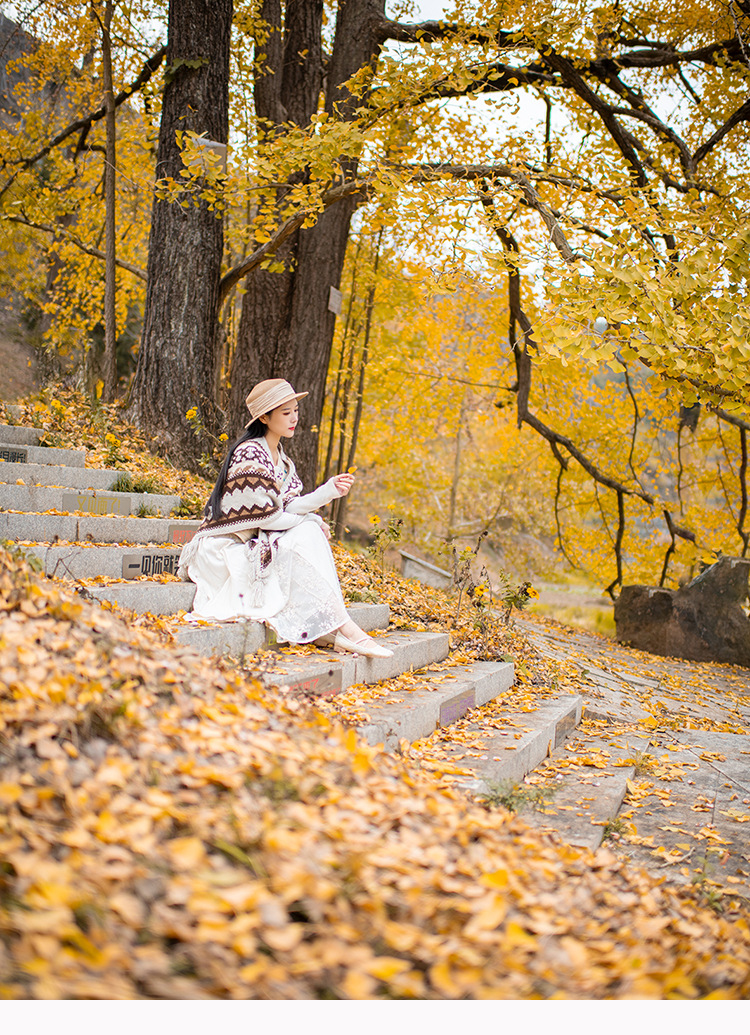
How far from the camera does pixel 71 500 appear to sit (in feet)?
15.4

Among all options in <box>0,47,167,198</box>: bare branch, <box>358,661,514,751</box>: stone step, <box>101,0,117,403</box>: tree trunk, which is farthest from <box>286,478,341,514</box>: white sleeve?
<box>0,47,167,198</box>: bare branch

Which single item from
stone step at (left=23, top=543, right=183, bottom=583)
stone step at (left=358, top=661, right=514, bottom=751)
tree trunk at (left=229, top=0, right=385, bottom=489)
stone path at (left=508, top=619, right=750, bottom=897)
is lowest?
stone path at (left=508, top=619, right=750, bottom=897)

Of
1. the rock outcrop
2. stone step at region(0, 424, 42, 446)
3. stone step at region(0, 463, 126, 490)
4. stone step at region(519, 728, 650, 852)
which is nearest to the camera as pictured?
stone step at region(519, 728, 650, 852)

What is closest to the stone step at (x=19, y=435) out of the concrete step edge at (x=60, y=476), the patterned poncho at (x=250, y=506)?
the concrete step edge at (x=60, y=476)

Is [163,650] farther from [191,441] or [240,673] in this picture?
[191,441]

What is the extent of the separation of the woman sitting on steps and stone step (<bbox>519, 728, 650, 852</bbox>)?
115cm

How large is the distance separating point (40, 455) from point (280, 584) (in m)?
2.51

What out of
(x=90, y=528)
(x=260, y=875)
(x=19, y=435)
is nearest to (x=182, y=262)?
(x=19, y=435)

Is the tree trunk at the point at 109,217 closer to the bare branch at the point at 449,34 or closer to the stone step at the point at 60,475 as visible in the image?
the stone step at the point at 60,475

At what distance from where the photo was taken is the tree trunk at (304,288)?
282 inches

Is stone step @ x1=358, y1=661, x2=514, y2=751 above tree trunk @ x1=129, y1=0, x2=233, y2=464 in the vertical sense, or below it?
below

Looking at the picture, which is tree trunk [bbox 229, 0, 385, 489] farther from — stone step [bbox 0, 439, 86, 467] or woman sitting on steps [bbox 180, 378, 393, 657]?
woman sitting on steps [bbox 180, 378, 393, 657]

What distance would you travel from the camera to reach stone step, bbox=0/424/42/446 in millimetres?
5398
